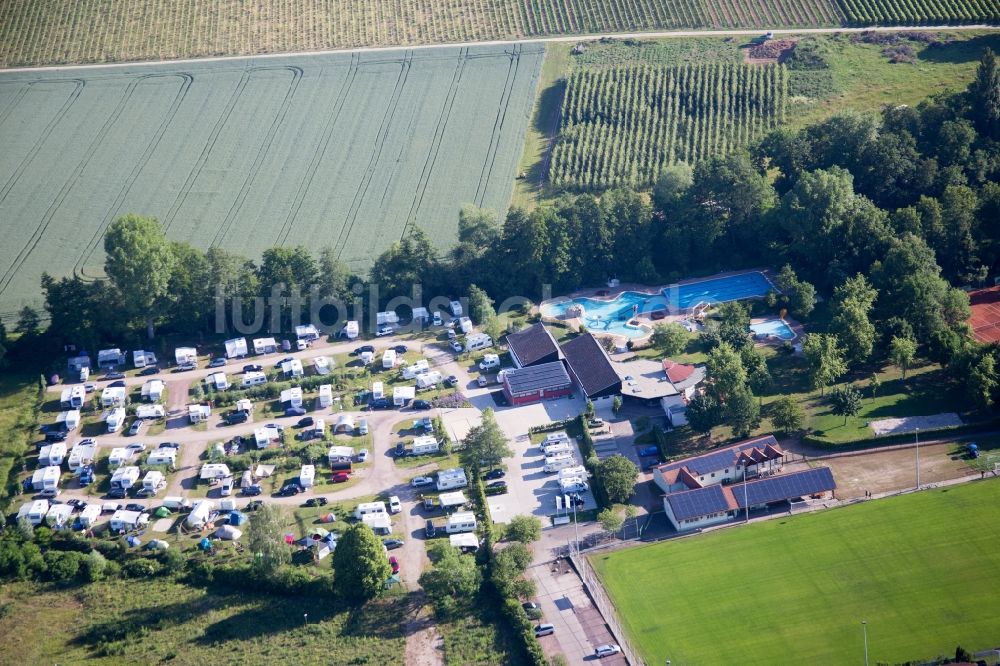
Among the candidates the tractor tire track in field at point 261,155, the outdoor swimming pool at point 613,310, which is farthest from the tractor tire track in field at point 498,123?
the tractor tire track in field at point 261,155

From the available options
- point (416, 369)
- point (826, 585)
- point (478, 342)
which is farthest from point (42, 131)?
point (826, 585)

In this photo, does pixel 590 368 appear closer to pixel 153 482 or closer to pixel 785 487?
pixel 785 487

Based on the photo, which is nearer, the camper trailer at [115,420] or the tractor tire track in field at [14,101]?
the camper trailer at [115,420]

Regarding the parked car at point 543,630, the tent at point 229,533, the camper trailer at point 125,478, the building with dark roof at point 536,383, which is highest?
the building with dark roof at point 536,383

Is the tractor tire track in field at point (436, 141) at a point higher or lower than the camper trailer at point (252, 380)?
higher

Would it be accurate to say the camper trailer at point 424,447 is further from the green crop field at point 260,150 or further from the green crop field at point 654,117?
the green crop field at point 654,117

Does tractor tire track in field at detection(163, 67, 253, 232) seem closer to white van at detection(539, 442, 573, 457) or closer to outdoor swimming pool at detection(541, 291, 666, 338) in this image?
outdoor swimming pool at detection(541, 291, 666, 338)
